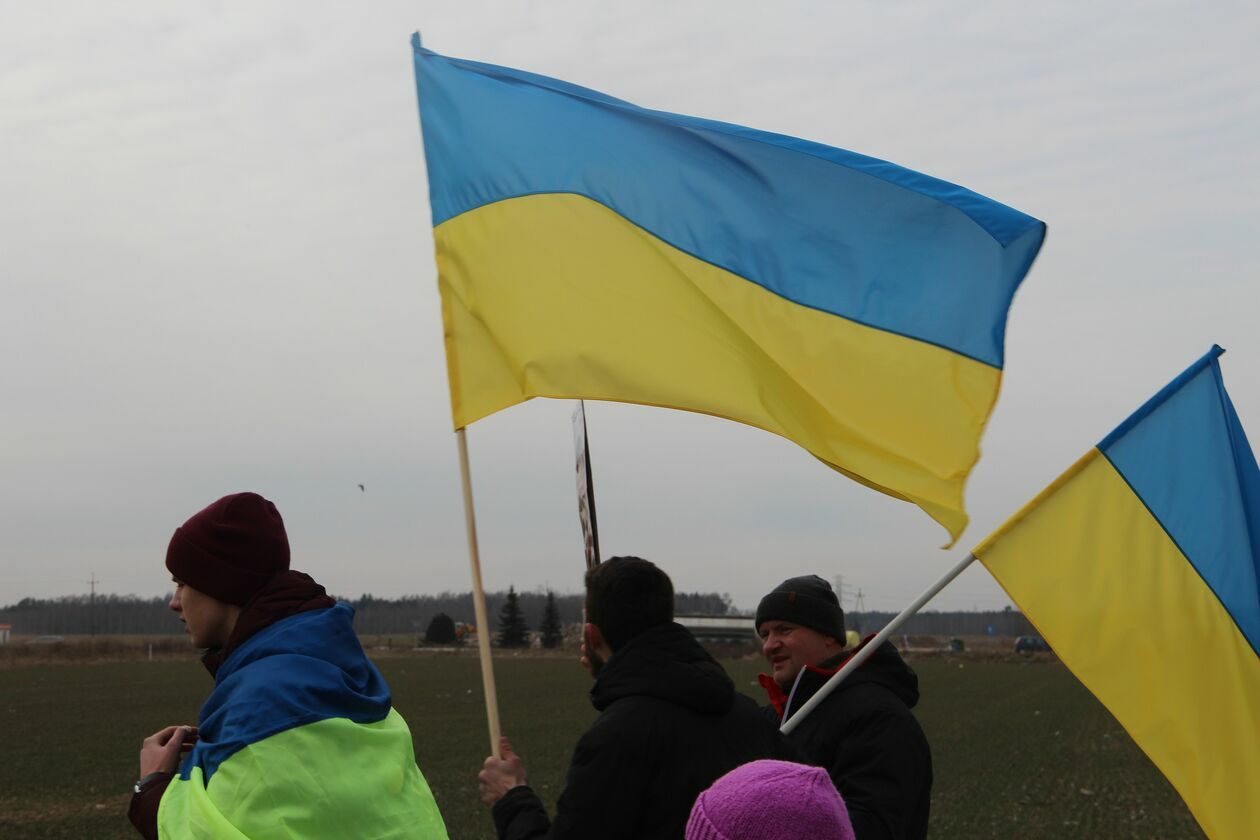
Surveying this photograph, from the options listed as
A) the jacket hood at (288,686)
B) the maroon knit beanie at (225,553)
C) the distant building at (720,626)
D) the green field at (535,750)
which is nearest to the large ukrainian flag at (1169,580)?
the jacket hood at (288,686)

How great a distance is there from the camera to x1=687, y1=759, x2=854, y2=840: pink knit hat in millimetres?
2594

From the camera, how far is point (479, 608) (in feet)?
13.6

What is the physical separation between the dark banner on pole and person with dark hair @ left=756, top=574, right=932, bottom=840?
70 cm

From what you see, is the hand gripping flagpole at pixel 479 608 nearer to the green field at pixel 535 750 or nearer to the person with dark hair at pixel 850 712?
the person with dark hair at pixel 850 712

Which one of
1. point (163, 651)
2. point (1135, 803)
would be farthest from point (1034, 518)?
point (163, 651)

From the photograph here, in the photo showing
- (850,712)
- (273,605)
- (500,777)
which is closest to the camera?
(273,605)

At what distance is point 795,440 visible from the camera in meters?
4.74

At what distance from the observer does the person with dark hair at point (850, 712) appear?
4344 millimetres

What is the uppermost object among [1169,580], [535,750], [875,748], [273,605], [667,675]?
[273,605]

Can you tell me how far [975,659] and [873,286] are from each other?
9013 centimetres

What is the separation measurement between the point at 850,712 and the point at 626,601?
3.48 feet

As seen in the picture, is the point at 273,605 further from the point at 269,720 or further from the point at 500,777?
the point at 500,777

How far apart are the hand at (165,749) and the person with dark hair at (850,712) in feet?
6.25

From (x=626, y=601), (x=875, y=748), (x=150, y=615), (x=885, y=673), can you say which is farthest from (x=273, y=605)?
(x=150, y=615)
